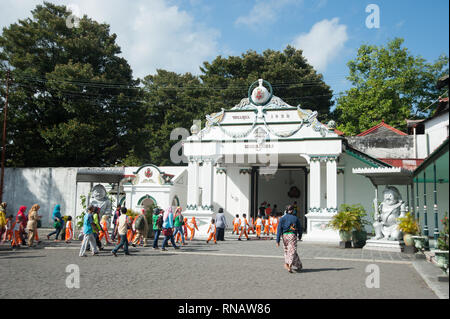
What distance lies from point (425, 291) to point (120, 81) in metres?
31.5

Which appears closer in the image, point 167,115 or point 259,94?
point 259,94

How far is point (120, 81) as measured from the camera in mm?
34656

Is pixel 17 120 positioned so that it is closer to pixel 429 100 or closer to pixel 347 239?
pixel 347 239

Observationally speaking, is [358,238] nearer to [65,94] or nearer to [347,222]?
[347,222]

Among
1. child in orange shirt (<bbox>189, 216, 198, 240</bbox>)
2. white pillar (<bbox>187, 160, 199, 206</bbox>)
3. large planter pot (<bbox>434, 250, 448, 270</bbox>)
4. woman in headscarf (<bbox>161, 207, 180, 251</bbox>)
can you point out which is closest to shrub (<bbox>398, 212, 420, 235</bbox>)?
large planter pot (<bbox>434, 250, 448, 270</bbox>)

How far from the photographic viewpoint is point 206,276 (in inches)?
339

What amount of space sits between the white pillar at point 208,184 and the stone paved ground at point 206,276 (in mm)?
7618

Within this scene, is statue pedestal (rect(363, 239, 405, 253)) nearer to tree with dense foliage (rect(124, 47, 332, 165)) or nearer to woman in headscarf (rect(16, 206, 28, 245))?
woman in headscarf (rect(16, 206, 28, 245))

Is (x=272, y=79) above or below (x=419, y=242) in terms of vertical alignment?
above

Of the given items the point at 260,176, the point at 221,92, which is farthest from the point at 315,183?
the point at 221,92

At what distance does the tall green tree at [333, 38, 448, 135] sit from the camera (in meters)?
33.9

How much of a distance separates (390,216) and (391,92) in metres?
22.9

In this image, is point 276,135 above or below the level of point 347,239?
above
